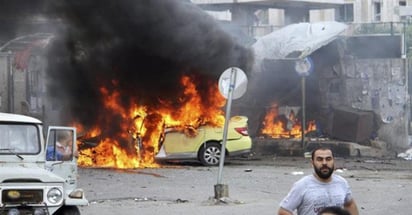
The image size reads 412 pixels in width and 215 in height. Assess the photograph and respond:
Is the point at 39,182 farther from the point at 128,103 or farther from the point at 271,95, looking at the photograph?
the point at 271,95

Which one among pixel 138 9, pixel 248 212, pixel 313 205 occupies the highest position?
pixel 138 9

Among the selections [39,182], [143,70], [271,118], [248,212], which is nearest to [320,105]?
[271,118]

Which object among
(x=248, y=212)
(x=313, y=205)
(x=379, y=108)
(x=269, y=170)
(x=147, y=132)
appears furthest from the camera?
(x=379, y=108)

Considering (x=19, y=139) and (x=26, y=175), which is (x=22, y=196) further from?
(x=19, y=139)

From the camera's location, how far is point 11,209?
9680 millimetres

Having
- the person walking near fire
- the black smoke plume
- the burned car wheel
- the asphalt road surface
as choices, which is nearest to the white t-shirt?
the person walking near fire

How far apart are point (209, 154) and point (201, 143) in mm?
347

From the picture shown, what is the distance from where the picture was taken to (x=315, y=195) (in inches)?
253

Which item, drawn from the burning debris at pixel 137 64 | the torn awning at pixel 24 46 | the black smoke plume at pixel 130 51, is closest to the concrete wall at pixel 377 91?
the burning debris at pixel 137 64

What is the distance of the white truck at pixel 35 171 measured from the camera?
384 inches

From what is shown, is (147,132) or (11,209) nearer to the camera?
(11,209)

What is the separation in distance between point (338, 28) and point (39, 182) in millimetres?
21490

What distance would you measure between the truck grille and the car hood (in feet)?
0.44

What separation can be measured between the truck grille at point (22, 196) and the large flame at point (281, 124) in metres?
19.3
